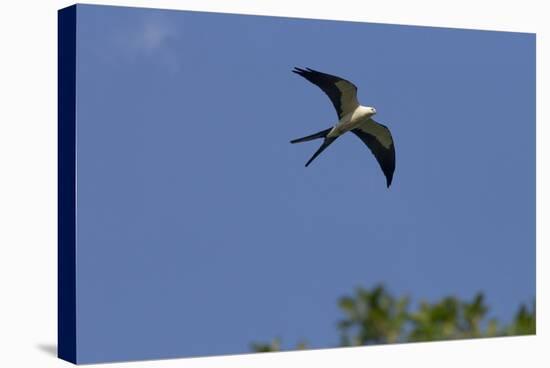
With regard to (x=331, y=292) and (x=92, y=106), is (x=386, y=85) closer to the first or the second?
(x=331, y=292)

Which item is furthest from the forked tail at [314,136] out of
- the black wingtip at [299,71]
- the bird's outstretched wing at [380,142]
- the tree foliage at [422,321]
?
the tree foliage at [422,321]

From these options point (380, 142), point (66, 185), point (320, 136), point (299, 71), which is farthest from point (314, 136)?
point (66, 185)

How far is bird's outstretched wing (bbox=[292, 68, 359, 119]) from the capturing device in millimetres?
14867

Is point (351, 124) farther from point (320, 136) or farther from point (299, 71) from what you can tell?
point (299, 71)

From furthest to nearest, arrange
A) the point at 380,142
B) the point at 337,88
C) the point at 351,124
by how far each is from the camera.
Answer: the point at 380,142 → the point at 351,124 → the point at 337,88

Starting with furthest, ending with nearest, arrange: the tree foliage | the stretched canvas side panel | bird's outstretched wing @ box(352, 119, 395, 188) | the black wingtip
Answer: bird's outstretched wing @ box(352, 119, 395, 188), the black wingtip, the tree foliage, the stretched canvas side panel

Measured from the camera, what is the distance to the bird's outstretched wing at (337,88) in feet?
48.8

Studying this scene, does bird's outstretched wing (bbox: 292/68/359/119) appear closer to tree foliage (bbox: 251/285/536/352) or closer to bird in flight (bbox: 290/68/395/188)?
bird in flight (bbox: 290/68/395/188)

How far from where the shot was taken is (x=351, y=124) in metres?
15.3

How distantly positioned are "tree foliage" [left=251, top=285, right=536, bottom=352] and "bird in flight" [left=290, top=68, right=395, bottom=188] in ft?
4.76

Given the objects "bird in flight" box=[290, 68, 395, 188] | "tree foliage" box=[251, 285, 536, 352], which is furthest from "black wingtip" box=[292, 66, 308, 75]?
Result: "tree foliage" box=[251, 285, 536, 352]

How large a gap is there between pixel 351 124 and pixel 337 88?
527mm

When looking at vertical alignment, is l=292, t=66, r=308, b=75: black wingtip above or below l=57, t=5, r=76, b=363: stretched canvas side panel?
above

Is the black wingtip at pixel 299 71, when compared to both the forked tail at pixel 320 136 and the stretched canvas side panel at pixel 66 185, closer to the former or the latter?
the forked tail at pixel 320 136
